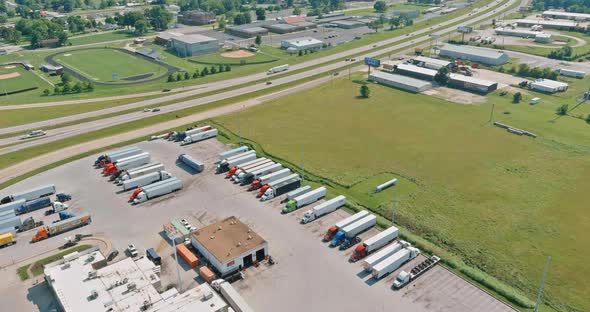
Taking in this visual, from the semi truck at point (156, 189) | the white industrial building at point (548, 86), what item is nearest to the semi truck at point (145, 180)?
the semi truck at point (156, 189)

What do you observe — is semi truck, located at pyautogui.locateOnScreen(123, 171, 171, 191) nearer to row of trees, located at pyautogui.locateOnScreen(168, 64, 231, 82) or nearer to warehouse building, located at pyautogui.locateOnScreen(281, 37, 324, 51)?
row of trees, located at pyautogui.locateOnScreen(168, 64, 231, 82)

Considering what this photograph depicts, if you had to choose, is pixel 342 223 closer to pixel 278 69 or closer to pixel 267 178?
pixel 267 178

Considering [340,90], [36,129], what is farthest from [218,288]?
[340,90]

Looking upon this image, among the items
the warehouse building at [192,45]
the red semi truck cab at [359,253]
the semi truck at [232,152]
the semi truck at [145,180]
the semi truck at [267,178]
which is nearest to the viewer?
the red semi truck cab at [359,253]

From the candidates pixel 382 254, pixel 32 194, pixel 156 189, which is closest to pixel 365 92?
pixel 156 189

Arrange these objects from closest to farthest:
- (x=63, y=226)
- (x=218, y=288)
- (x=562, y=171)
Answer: (x=218, y=288) < (x=63, y=226) < (x=562, y=171)

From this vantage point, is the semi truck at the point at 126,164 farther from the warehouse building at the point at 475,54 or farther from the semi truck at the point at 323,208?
the warehouse building at the point at 475,54

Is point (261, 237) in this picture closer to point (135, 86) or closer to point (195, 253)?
point (195, 253)
